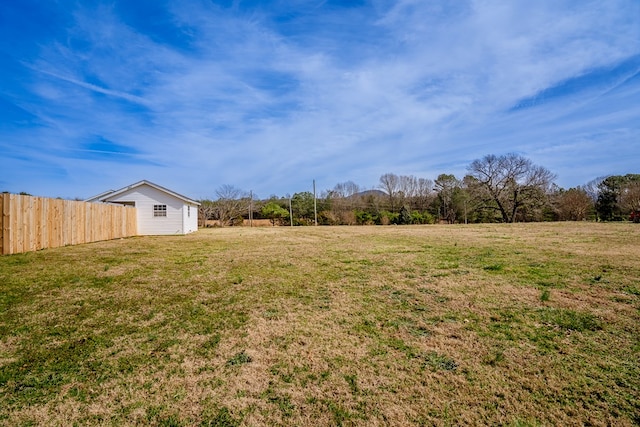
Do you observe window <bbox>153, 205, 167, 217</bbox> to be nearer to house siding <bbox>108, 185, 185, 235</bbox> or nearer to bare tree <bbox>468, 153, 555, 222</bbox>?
house siding <bbox>108, 185, 185, 235</bbox>

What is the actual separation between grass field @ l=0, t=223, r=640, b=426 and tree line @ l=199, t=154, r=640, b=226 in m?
26.8

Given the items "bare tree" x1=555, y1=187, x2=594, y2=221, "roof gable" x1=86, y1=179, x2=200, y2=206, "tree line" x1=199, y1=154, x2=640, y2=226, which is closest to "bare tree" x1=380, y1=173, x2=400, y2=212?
"tree line" x1=199, y1=154, x2=640, y2=226

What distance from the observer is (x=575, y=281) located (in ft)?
16.7

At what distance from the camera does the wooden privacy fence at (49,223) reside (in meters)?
8.74

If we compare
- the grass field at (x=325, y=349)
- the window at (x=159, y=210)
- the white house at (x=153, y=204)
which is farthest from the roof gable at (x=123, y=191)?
the grass field at (x=325, y=349)

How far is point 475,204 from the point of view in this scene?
34344mm

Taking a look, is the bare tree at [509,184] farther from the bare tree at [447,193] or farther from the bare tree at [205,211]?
the bare tree at [205,211]

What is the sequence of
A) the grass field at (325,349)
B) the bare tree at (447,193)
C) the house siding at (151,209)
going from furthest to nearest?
the bare tree at (447,193) < the house siding at (151,209) < the grass field at (325,349)

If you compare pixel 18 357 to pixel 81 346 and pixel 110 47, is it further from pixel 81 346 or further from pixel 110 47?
pixel 110 47

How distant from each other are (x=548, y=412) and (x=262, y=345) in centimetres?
244

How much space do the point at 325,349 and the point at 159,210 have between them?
18.4m

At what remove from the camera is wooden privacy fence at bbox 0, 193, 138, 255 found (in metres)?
8.74

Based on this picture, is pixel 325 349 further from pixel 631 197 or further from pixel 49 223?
pixel 631 197

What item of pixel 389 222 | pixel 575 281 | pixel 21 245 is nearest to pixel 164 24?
pixel 21 245
